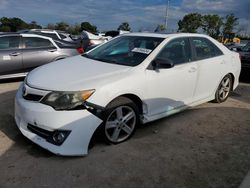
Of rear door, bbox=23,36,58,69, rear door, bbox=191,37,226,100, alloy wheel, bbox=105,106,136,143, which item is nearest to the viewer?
alloy wheel, bbox=105,106,136,143

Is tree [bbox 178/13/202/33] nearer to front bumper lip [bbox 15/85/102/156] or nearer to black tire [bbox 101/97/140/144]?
black tire [bbox 101/97/140/144]

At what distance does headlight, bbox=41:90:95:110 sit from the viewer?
3.55 meters

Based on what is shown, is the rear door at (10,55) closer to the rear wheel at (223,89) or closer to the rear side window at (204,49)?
the rear side window at (204,49)

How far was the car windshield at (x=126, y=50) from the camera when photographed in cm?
451

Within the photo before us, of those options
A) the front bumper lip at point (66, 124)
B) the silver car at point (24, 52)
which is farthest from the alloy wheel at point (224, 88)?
the silver car at point (24, 52)

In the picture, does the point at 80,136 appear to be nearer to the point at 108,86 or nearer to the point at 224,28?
the point at 108,86

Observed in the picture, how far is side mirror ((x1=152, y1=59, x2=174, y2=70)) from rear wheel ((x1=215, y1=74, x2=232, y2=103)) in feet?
7.01

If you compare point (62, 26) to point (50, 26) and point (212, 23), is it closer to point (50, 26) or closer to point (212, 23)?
point (50, 26)

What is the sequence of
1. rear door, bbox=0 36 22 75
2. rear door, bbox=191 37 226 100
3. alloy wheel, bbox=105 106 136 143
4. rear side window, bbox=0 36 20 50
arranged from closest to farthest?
alloy wheel, bbox=105 106 136 143 → rear door, bbox=191 37 226 100 → rear door, bbox=0 36 22 75 → rear side window, bbox=0 36 20 50

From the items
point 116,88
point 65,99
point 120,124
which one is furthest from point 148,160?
point 65,99

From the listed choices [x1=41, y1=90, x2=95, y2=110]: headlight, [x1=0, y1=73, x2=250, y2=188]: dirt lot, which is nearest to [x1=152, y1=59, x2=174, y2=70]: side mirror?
[x1=0, y1=73, x2=250, y2=188]: dirt lot

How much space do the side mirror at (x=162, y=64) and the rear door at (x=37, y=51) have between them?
469 centimetres

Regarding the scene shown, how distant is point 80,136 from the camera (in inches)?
141

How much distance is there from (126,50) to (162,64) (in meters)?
0.80
